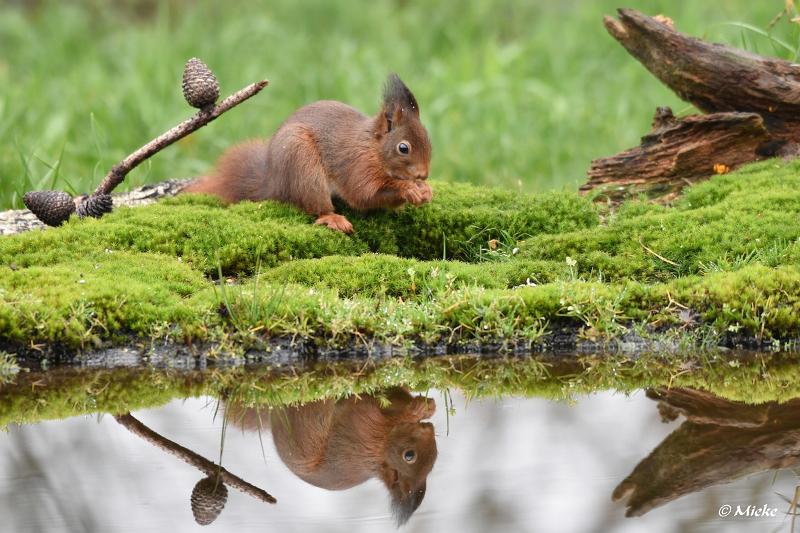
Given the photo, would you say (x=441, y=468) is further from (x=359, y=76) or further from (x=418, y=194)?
(x=359, y=76)

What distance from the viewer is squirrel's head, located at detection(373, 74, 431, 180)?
6.14 meters

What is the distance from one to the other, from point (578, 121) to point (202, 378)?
6.40 metres

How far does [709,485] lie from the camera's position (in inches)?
132

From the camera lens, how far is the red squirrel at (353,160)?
6.16 m

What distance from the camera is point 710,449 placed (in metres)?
Answer: 3.65

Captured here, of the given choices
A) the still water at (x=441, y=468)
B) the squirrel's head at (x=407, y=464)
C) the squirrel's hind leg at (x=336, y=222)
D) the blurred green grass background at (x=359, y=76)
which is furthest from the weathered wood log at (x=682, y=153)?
the squirrel's head at (x=407, y=464)

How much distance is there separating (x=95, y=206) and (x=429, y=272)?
6.26 feet

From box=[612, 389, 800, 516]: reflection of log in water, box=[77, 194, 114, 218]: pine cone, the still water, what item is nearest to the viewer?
the still water

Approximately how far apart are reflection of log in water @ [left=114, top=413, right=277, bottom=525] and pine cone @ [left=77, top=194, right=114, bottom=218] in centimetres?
229

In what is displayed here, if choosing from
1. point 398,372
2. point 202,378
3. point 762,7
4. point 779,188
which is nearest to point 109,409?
point 202,378

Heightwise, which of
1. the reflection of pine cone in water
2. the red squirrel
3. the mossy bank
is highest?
the red squirrel

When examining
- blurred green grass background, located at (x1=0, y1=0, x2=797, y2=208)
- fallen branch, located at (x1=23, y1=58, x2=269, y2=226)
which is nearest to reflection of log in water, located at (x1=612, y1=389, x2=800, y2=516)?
fallen branch, located at (x1=23, y1=58, x2=269, y2=226)

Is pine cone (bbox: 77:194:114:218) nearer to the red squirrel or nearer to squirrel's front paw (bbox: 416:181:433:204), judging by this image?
the red squirrel

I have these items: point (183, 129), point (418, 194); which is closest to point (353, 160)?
point (418, 194)
